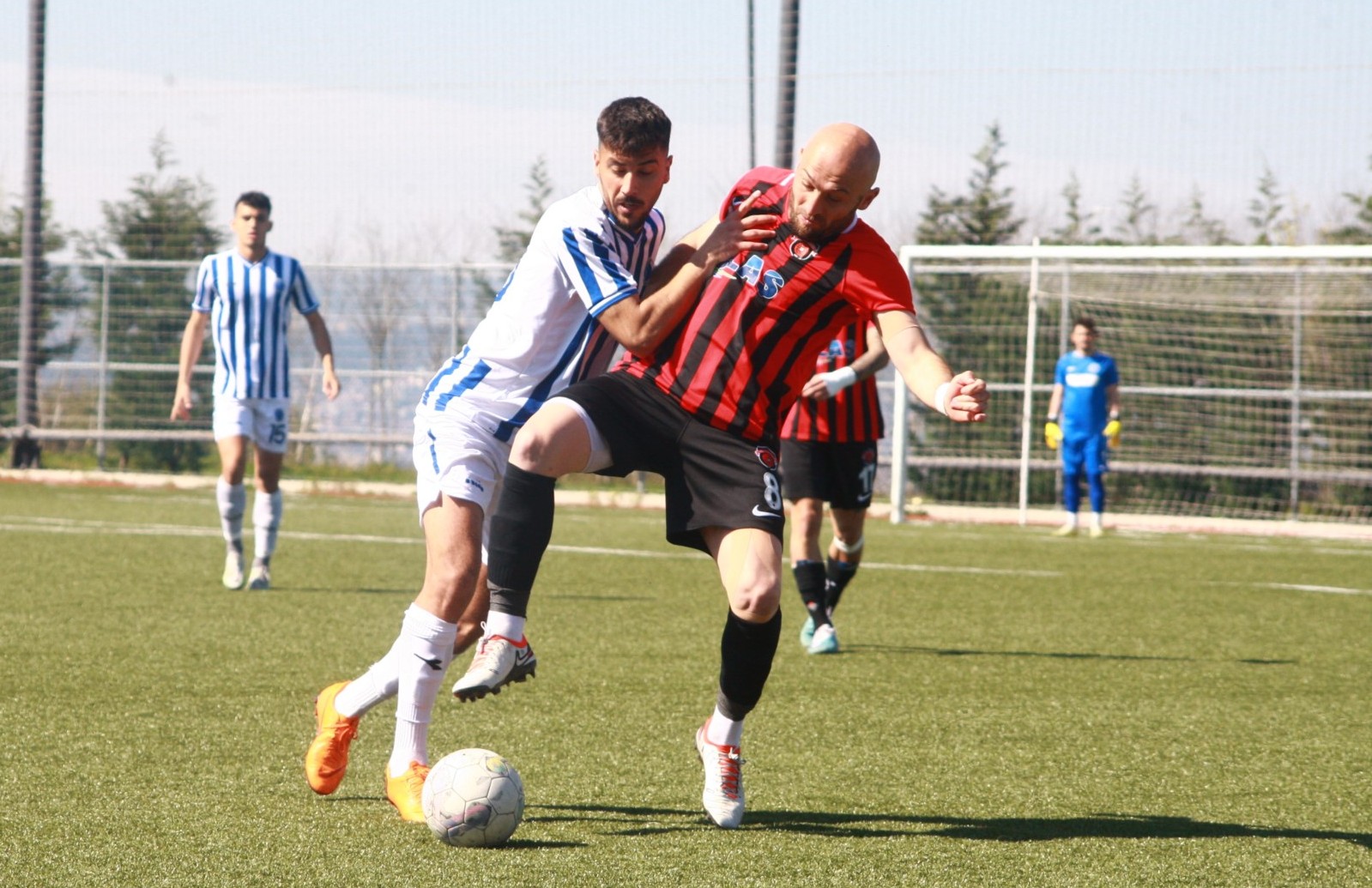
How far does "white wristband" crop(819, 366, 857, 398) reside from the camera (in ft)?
20.6

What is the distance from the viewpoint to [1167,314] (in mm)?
16359

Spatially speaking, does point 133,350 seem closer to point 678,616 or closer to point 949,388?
point 678,616

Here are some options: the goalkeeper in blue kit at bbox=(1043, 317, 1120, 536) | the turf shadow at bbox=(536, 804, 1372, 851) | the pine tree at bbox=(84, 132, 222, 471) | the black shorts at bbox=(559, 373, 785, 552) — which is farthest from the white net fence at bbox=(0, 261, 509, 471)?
the turf shadow at bbox=(536, 804, 1372, 851)

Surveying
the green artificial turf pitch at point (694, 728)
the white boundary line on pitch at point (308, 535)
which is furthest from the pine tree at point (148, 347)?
the green artificial turf pitch at point (694, 728)

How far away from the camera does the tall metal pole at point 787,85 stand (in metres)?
15.8

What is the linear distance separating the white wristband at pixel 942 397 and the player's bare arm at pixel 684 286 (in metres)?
0.57

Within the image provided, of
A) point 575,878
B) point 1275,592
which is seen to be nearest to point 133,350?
point 1275,592

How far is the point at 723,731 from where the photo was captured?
3.93 meters

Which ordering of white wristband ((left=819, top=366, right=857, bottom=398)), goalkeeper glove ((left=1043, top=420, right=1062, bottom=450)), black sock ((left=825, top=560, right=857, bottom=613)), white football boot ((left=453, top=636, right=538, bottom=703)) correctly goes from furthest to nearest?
goalkeeper glove ((left=1043, top=420, right=1062, bottom=450)) → black sock ((left=825, top=560, right=857, bottom=613)) → white wristband ((left=819, top=366, right=857, bottom=398)) → white football boot ((left=453, top=636, right=538, bottom=703))

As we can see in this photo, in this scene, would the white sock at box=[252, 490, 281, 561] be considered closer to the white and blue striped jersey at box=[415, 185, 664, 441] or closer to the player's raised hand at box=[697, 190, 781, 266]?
the white and blue striped jersey at box=[415, 185, 664, 441]

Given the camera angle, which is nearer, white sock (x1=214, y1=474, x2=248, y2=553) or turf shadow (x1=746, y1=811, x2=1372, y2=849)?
turf shadow (x1=746, y1=811, x2=1372, y2=849)

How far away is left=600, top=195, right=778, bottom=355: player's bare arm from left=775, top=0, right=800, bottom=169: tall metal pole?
12125 mm

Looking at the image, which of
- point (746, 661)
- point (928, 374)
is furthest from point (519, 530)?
point (928, 374)

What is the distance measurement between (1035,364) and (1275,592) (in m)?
6.92
